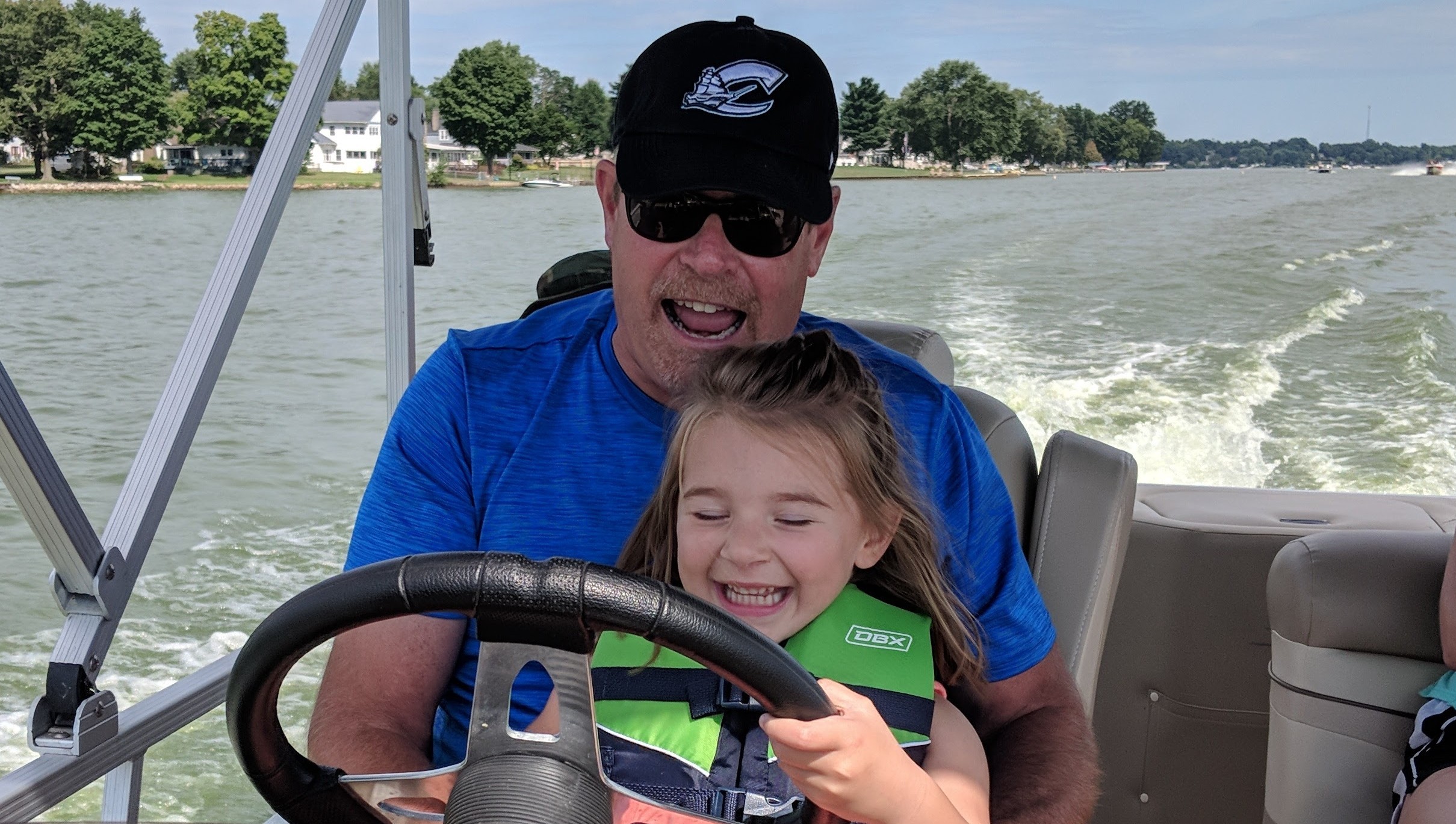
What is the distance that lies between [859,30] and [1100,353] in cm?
1444

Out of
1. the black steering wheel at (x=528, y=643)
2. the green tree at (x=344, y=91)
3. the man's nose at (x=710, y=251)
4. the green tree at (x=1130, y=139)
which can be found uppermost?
the green tree at (x=1130, y=139)

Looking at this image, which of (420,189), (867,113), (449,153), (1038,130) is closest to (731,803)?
(420,189)

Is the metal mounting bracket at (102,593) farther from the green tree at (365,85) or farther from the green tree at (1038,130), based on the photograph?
the green tree at (1038,130)

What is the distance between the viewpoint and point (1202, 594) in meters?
2.41

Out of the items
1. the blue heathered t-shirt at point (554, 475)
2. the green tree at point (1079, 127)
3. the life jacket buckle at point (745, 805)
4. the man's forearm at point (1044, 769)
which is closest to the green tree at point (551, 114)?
the blue heathered t-shirt at point (554, 475)

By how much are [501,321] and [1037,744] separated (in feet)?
31.8

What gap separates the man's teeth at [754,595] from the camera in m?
1.26

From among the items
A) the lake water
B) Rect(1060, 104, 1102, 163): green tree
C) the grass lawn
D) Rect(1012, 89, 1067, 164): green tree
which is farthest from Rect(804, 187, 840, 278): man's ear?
Rect(1060, 104, 1102, 163): green tree

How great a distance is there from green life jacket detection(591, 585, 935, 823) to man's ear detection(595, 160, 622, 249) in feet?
1.94

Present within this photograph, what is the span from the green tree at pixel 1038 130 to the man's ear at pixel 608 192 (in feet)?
65.2

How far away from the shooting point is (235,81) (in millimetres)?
2689

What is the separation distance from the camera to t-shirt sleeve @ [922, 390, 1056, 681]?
141 centimetres

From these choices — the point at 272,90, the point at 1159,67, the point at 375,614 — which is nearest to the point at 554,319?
the point at 375,614

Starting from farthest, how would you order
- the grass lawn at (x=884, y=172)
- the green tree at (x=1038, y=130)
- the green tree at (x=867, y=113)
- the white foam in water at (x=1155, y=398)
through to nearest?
1. the green tree at (x=1038, y=130)
2. the grass lawn at (x=884, y=172)
3. the green tree at (x=867, y=113)
4. the white foam in water at (x=1155, y=398)
